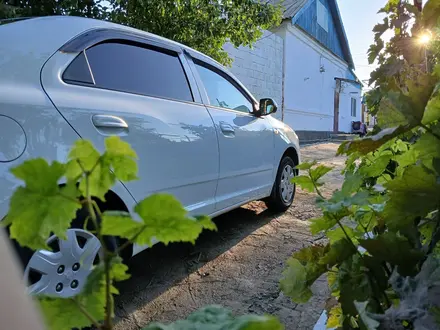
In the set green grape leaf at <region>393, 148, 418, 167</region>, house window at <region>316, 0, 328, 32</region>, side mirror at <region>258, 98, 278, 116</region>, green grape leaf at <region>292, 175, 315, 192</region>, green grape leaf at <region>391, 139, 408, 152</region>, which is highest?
house window at <region>316, 0, 328, 32</region>

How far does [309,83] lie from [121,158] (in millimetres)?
16769

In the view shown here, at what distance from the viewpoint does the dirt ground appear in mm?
2189

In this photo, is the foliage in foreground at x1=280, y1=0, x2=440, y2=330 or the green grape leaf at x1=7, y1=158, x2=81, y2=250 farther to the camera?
the foliage in foreground at x1=280, y1=0, x2=440, y2=330

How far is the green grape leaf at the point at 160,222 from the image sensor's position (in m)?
0.38

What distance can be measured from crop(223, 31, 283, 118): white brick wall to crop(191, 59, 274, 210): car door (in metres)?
6.72

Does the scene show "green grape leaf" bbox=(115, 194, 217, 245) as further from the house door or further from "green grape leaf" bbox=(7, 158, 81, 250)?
the house door

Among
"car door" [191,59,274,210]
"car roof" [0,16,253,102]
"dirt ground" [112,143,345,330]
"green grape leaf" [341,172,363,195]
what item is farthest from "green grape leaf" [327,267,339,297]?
"car door" [191,59,274,210]

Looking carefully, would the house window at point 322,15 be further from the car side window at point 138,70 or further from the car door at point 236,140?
the car side window at point 138,70

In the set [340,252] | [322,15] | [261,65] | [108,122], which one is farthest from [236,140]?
[322,15]

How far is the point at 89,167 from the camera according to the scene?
41 cm

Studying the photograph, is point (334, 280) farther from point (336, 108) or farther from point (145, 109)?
point (336, 108)

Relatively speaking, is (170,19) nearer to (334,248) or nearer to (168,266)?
(168,266)

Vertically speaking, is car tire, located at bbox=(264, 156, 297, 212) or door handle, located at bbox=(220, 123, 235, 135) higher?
door handle, located at bbox=(220, 123, 235, 135)

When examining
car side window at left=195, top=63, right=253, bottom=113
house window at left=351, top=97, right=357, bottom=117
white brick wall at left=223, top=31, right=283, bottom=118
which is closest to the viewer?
car side window at left=195, top=63, right=253, bottom=113
